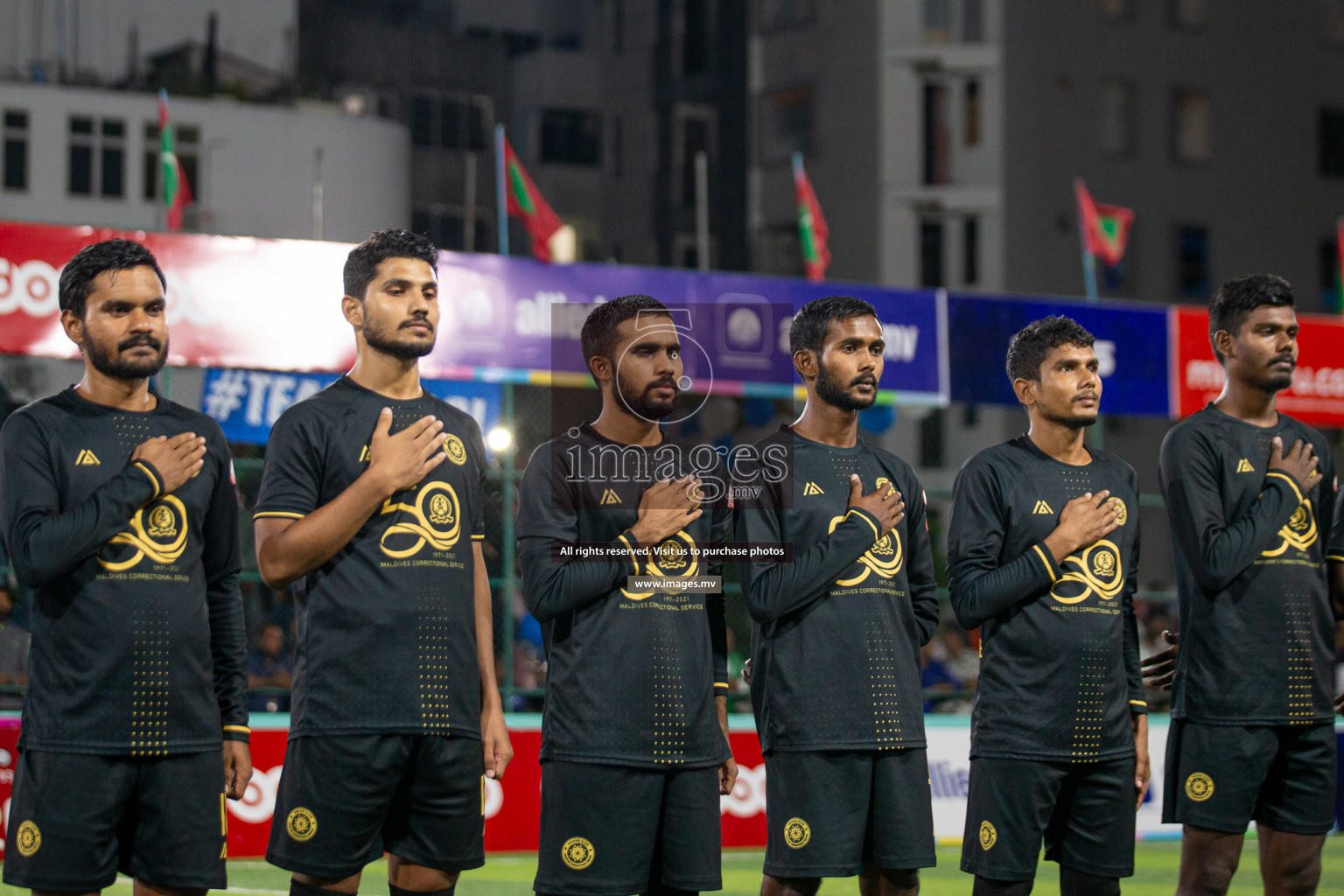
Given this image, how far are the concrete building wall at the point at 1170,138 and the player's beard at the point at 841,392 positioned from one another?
1113 inches

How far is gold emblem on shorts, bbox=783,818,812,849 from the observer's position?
5.39 metres

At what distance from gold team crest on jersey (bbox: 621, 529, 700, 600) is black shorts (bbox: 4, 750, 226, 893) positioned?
1.40 m

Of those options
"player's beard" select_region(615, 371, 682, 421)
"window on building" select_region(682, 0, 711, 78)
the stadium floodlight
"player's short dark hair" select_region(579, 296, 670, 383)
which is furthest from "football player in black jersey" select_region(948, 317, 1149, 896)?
"window on building" select_region(682, 0, 711, 78)

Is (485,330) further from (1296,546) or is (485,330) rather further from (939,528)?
(939,528)

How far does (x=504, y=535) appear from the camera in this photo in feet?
37.9

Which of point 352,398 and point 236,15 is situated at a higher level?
point 236,15

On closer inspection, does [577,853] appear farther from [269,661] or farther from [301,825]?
[269,661]

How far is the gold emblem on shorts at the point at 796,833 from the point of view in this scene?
539 cm

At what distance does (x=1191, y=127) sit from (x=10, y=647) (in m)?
30.0

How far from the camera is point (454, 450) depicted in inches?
205

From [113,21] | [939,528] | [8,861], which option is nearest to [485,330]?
[8,861]

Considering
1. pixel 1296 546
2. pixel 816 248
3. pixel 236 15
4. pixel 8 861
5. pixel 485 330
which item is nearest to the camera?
pixel 8 861

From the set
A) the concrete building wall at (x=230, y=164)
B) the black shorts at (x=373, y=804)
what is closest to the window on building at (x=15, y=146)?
the concrete building wall at (x=230, y=164)

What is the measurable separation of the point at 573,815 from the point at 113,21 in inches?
1391
